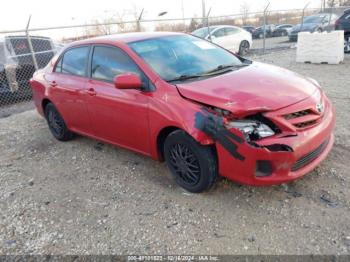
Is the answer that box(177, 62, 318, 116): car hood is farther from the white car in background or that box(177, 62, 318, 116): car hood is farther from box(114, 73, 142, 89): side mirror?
the white car in background

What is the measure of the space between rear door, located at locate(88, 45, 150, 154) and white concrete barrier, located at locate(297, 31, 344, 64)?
8.50 meters

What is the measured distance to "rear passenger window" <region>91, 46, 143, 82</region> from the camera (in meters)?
3.64

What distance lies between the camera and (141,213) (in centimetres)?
315

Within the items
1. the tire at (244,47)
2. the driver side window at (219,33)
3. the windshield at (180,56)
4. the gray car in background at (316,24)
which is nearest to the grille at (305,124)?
the windshield at (180,56)

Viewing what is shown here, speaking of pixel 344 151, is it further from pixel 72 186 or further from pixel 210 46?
pixel 72 186

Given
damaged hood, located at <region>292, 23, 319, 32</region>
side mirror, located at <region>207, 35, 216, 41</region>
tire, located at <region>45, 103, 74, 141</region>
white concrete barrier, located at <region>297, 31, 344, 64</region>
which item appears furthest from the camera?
damaged hood, located at <region>292, 23, 319, 32</region>

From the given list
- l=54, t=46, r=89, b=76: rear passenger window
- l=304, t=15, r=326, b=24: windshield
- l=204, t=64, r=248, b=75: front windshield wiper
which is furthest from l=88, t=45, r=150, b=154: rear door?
l=304, t=15, r=326, b=24: windshield

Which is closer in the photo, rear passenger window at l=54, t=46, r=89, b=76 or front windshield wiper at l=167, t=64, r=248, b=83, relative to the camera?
front windshield wiper at l=167, t=64, r=248, b=83

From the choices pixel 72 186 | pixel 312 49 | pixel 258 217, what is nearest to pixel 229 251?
pixel 258 217

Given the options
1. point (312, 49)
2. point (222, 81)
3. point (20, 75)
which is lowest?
point (312, 49)

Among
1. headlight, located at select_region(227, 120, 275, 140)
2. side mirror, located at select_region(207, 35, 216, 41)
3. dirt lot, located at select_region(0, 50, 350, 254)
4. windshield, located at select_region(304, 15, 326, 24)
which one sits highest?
headlight, located at select_region(227, 120, 275, 140)

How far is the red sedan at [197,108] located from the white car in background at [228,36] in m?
10.2

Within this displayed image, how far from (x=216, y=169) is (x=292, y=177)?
2.25 ft

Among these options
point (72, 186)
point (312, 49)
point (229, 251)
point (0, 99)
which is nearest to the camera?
point (229, 251)
